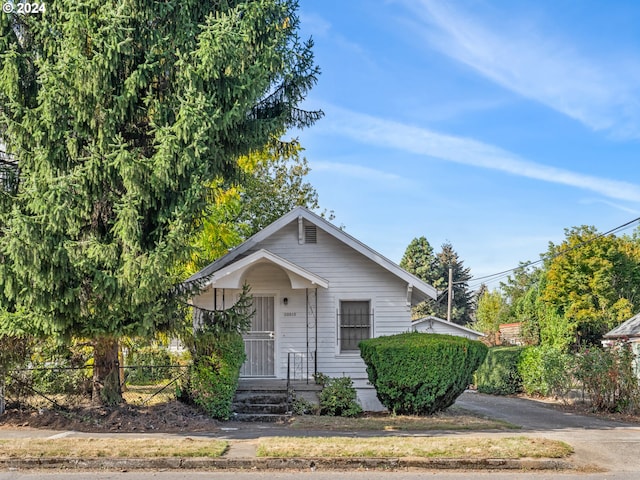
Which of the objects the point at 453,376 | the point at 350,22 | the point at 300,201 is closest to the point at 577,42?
the point at 350,22

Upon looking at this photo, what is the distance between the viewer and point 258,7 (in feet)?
41.2

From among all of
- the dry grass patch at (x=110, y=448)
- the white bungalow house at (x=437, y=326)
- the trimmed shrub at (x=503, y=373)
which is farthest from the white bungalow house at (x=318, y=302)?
the white bungalow house at (x=437, y=326)

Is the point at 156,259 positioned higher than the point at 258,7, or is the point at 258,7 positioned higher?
the point at 258,7

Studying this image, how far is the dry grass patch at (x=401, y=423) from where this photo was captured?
1275 cm

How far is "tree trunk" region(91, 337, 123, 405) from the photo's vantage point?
42.6 feet

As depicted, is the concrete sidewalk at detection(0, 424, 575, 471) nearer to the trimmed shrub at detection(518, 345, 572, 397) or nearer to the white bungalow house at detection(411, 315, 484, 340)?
the trimmed shrub at detection(518, 345, 572, 397)

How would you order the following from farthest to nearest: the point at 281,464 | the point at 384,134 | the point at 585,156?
the point at 585,156 < the point at 384,134 < the point at 281,464

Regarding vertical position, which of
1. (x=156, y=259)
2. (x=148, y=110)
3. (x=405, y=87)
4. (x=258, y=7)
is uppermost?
(x=258, y=7)

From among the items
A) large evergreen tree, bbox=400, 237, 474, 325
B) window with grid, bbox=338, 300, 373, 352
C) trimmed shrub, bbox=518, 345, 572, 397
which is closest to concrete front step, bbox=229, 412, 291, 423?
window with grid, bbox=338, 300, 373, 352

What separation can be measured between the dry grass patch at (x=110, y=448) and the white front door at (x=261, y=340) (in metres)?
6.74

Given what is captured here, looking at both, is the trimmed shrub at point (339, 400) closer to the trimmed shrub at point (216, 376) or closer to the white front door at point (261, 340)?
the white front door at point (261, 340)

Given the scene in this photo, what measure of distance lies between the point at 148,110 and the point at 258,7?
3.09m

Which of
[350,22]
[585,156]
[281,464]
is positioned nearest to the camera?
[281,464]

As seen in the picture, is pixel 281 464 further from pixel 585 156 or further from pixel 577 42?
pixel 585 156
